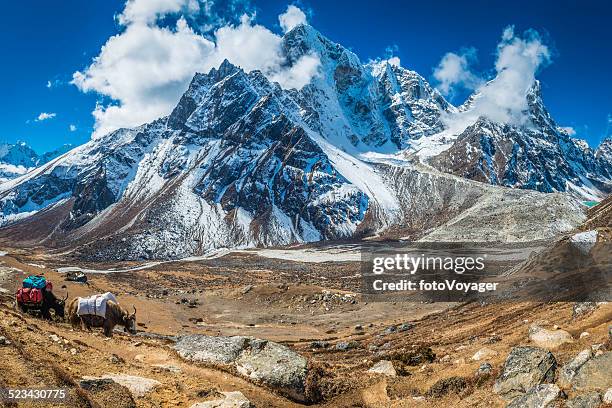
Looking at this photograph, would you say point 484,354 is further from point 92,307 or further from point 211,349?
point 92,307

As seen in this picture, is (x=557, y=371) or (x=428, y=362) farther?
(x=428, y=362)

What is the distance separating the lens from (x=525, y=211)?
131 m

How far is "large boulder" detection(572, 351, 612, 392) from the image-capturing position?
40.1ft

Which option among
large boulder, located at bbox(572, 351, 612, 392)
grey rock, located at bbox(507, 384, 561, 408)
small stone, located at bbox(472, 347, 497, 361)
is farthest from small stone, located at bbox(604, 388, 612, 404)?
small stone, located at bbox(472, 347, 497, 361)

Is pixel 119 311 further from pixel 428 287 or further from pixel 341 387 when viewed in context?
pixel 428 287

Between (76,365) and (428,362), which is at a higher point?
(76,365)

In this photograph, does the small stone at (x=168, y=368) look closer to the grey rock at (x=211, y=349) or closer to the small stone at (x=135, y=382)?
the grey rock at (x=211, y=349)

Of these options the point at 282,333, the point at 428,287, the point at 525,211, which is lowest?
the point at 282,333

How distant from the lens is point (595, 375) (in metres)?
12.5

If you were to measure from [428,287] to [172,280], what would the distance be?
77.1m

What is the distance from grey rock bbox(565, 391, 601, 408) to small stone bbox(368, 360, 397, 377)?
27.8 feet

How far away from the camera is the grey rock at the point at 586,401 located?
1152 centimetres

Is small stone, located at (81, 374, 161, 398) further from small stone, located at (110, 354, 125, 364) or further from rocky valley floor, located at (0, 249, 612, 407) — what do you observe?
small stone, located at (110, 354, 125, 364)

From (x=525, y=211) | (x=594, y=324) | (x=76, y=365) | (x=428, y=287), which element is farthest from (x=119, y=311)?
(x=525, y=211)
